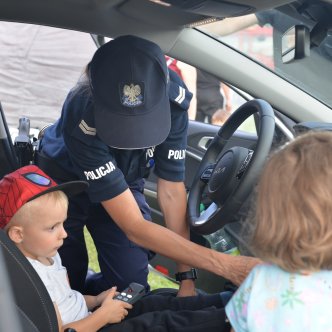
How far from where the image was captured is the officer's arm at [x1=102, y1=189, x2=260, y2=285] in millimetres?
1955

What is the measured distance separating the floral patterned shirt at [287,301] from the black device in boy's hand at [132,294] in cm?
66

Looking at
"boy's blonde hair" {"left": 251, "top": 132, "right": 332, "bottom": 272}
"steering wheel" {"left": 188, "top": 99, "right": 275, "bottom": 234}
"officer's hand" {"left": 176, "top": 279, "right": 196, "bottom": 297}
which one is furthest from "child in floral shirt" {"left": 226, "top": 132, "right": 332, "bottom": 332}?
"officer's hand" {"left": 176, "top": 279, "right": 196, "bottom": 297}

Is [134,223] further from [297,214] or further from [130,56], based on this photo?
[297,214]

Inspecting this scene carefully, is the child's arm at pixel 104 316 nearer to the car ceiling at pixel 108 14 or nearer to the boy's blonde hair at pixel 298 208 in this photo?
the boy's blonde hair at pixel 298 208

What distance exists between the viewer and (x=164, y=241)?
2090 mm

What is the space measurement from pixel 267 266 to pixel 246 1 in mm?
818

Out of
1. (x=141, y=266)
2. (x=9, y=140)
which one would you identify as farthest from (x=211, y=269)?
(x=9, y=140)

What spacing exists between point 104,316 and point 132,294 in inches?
5.8

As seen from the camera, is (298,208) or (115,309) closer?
(298,208)

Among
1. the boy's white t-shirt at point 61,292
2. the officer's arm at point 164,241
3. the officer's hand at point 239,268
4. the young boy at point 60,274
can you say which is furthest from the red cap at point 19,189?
the officer's hand at point 239,268

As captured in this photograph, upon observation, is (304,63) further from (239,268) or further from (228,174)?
(239,268)

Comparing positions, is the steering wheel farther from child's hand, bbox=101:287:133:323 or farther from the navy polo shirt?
child's hand, bbox=101:287:133:323

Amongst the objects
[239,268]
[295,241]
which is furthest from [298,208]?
[239,268]

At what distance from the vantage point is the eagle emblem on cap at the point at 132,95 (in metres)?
1.98
